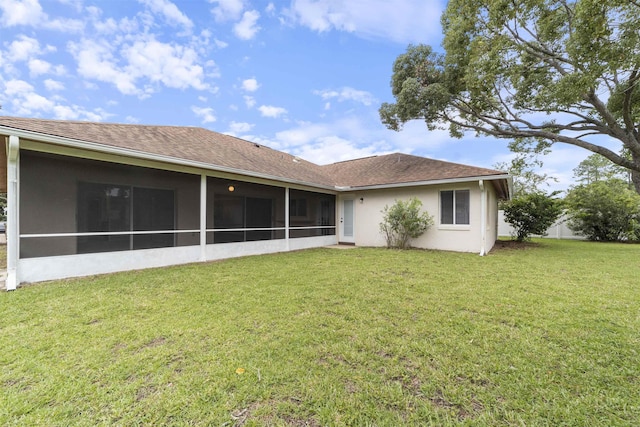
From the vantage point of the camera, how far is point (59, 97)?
14227mm

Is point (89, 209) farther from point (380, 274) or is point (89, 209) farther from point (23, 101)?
point (23, 101)

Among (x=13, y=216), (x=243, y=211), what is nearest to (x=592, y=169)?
(x=243, y=211)

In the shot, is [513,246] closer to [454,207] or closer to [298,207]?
[454,207]

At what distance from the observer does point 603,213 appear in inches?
563

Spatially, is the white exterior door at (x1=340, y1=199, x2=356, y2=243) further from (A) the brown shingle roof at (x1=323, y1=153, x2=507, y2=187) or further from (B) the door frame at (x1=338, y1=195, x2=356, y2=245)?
(A) the brown shingle roof at (x1=323, y1=153, x2=507, y2=187)

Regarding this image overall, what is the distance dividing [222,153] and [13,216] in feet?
18.2

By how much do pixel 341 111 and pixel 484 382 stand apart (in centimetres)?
1640

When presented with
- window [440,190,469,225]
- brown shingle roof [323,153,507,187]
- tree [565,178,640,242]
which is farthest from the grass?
tree [565,178,640,242]

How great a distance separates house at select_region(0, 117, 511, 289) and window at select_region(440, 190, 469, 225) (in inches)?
1.4

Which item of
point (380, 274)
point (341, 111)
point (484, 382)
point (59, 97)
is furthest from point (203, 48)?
point (484, 382)

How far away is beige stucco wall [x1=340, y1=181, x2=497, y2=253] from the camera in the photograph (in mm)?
9477

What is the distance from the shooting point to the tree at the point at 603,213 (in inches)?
543

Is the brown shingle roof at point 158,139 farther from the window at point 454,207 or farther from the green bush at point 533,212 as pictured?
the green bush at point 533,212

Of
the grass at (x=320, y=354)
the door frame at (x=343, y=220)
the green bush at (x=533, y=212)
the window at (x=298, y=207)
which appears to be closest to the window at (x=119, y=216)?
the grass at (x=320, y=354)
